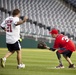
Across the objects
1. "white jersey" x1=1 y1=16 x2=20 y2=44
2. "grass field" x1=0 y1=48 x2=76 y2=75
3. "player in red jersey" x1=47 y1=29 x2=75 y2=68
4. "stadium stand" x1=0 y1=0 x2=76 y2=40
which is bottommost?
"stadium stand" x1=0 y1=0 x2=76 y2=40

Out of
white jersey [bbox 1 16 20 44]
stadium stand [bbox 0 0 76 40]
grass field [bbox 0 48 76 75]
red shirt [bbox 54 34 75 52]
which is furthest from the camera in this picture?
stadium stand [bbox 0 0 76 40]

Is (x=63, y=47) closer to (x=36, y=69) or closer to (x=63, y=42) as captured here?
(x=63, y=42)

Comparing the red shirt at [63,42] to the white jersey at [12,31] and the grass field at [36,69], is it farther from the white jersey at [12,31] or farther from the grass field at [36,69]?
the white jersey at [12,31]

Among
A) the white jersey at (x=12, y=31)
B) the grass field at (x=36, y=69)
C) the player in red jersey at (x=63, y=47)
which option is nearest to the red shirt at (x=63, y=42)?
the player in red jersey at (x=63, y=47)

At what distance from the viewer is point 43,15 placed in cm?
3444

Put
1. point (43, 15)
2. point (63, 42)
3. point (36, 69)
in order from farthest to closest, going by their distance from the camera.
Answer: point (43, 15) < point (63, 42) < point (36, 69)

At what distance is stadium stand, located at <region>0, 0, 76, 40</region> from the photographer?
31.5 meters

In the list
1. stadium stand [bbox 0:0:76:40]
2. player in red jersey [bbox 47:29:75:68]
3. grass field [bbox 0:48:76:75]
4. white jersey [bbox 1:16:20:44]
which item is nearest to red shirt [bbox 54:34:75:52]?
player in red jersey [bbox 47:29:75:68]

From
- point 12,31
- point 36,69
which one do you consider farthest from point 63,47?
point 12,31

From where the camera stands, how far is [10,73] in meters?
8.41

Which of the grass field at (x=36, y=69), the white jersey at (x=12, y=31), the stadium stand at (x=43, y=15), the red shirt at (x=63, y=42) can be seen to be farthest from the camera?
the stadium stand at (x=43, y=15)

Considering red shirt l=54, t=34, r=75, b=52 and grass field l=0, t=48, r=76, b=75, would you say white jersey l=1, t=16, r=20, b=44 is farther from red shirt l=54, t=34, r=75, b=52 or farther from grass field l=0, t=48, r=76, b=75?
red shirt l=54, t=34, r=75, b=52

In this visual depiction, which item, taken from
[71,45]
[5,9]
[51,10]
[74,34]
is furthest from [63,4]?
[71,45]

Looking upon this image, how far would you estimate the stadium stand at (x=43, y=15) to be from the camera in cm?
3147
